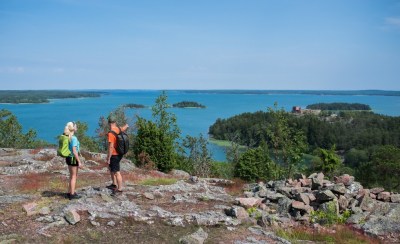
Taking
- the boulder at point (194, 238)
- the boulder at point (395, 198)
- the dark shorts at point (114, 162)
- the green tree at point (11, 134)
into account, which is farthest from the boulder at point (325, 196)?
the green tree at point (11, 134)

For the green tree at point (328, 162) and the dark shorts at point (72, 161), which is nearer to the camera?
the dark shorts at point (72, 161)

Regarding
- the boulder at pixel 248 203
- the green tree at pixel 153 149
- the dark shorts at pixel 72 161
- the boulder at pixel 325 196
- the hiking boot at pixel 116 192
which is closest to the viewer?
the dark shorts at pixel 72 161

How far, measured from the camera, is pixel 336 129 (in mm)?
133625

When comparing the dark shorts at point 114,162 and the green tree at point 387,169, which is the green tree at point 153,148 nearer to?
the dark shorts at point 114,162

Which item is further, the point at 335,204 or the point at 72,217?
the point at 335,204

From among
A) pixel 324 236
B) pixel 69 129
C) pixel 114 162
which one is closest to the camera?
pixel 324 236

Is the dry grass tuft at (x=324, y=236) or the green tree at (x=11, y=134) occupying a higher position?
the dry grass tuft at (x=324, y=236)

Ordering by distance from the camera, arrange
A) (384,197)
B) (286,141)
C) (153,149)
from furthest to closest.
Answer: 1. (286,141)
2. (153,149)
3. (384,197)

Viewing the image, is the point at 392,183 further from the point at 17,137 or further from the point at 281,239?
the point at 17,137

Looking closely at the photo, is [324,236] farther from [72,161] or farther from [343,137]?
[343,137]

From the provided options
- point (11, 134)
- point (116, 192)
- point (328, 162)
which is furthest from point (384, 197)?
point (11, 134)

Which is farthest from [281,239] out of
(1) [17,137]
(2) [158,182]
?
(1) [17,137]

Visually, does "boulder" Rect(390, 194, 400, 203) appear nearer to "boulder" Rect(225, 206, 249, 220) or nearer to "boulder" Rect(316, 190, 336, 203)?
"boulder" Rect(316, 190, 336, 203)

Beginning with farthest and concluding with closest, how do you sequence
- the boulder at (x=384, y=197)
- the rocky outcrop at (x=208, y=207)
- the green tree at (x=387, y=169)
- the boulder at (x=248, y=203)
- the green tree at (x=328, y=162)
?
the green tree at (x=387, y=169) → the green tree at (x=328, y=162) → the boulder at (x=384, y=197) → the boulder at (x=248, y=203) → the rocky outcrop at (x=208, y=207)
